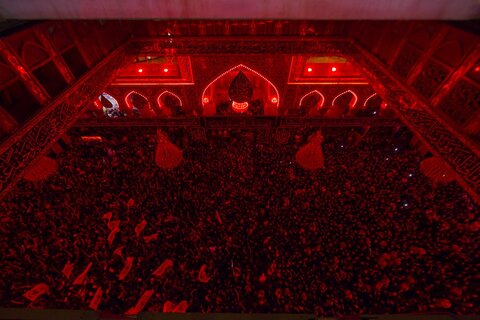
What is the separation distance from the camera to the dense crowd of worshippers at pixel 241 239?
13.6 ft

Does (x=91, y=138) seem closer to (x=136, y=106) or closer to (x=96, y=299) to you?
(x=136, y=106)

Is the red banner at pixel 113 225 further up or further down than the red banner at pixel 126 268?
further up

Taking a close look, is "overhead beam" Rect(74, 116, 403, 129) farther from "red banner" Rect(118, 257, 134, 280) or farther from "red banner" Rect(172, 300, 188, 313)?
"red banner" Rect(172, 300, 188, 313)

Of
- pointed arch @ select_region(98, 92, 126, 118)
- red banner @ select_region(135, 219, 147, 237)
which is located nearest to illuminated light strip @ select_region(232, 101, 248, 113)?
pointed arch @ select_region(98, 92, 126, 118)

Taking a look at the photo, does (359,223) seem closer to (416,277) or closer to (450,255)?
(416,277)

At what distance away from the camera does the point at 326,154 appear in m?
7.71

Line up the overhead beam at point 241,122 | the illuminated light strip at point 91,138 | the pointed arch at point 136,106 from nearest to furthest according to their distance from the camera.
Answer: the overhead beam at point 241,122 < the pointed arch at point 136,106 < the illuminated light strip at point 91,138

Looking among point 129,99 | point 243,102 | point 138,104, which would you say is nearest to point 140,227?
point 243,102

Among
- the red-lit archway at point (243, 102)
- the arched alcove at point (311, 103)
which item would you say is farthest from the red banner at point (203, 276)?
the arched alcove at point (311, 103)

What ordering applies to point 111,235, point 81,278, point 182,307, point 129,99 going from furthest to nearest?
point 129,99 → point 111,235 → point 81,278 → point 182,307

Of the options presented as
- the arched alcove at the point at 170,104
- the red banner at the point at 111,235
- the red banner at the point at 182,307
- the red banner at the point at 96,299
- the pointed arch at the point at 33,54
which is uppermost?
the arched alcove at the point at 170,104

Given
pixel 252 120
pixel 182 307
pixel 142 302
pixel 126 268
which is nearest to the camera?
pixel 182 307

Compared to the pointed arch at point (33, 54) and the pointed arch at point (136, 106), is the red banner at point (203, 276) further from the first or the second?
the pointed arch at point (136, 106)

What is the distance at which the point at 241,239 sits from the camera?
500 centimetres
